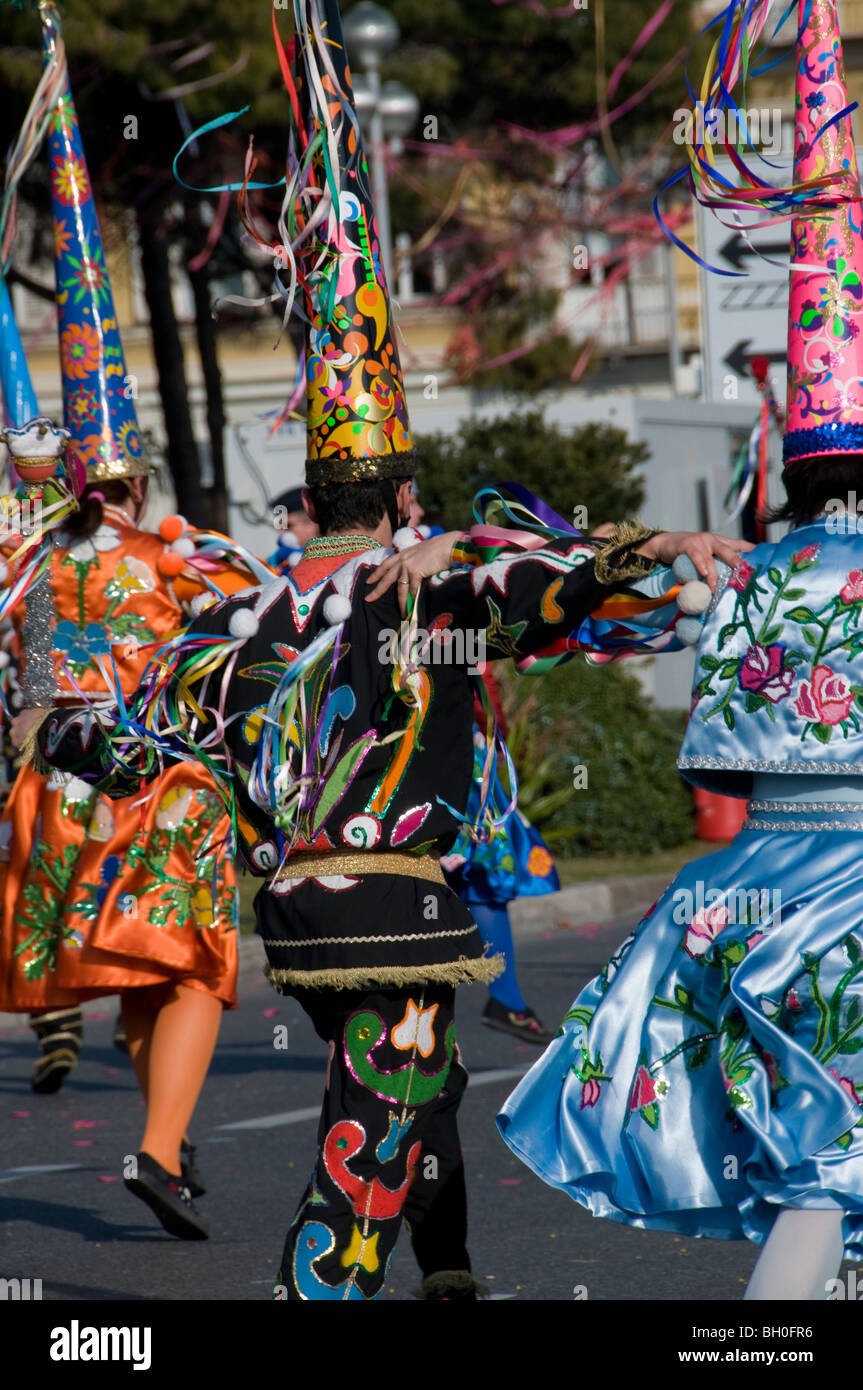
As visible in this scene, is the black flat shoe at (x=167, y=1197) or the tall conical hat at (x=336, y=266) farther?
the black flat shoe at (x=167, y=1197)

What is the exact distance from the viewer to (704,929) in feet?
11.2

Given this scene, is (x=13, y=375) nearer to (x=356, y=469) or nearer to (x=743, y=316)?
(x=356, y=469)

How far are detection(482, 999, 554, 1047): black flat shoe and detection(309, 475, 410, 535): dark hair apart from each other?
13.4ft

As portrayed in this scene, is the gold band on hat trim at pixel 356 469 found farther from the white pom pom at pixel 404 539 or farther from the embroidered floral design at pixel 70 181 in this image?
the embroidered floral design at pixel 70 181

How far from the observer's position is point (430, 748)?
139 inches

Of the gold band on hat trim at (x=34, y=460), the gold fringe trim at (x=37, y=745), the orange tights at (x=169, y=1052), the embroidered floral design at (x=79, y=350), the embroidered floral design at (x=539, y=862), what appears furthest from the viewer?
the embroidered floral design at (x=539, y=862)

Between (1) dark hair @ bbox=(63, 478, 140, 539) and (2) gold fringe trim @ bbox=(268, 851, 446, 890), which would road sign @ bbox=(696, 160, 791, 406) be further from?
(2) gold fringe trim @ bbox=(268, 851, 446, 890)

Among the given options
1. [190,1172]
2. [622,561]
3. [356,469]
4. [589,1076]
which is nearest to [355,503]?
[356,469]

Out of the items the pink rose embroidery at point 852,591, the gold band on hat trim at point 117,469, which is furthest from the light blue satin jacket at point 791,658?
the gold band on hat trim at point 117,469

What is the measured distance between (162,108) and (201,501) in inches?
115

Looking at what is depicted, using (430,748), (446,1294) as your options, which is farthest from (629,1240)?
(430,748)

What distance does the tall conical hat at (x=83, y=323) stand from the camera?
6059mm

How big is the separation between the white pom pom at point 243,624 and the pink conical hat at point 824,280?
978 mm

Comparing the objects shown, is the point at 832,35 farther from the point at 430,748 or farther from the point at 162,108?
the point at 162,108
